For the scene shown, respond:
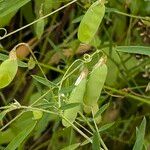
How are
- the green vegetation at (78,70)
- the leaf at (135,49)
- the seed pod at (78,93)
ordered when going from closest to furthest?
the seed pod at (78,93), the leaf at (135,49), the green vegetation at (78,70)

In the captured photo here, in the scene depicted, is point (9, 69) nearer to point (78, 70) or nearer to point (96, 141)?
point (96, 141)

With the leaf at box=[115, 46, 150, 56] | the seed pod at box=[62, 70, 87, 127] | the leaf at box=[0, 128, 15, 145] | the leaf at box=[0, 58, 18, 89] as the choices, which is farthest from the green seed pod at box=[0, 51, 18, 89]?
the leaf at box=[0, 128, 15, 145]

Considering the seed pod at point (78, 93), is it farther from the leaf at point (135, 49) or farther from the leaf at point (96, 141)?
the leaf at point (135, 49)

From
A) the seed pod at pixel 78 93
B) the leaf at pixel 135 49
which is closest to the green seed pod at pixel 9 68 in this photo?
the seed pod at pixel 78 93

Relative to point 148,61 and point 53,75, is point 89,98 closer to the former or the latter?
point 148,61

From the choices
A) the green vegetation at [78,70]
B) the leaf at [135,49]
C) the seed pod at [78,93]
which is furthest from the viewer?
the green vegetation at [78,70]

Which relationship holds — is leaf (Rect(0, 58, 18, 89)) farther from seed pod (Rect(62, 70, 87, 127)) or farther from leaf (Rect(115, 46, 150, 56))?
leaf (Rect(115, 46, 150, 56))

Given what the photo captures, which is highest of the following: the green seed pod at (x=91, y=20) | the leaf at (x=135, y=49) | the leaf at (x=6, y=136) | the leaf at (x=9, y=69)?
the green seed pod at (x=91, y=20)
